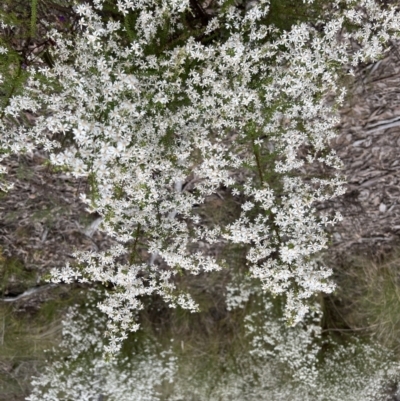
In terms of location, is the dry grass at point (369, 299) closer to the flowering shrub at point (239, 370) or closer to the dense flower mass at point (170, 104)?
the flowering shrub at point (239, 370)

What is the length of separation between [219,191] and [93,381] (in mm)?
2794

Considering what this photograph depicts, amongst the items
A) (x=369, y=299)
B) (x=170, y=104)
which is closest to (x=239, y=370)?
(x=369, y=299)

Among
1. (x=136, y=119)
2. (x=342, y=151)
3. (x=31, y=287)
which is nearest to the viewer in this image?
(x=136, y=119)

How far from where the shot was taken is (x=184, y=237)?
3580mm

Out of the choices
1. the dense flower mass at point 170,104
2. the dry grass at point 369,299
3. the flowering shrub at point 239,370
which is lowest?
the flowering shrub at point 239,370

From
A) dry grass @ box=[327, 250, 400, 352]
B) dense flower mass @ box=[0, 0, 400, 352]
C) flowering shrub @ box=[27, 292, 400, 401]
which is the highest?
dense flower mass @ box=[0, 0, 400, 352]

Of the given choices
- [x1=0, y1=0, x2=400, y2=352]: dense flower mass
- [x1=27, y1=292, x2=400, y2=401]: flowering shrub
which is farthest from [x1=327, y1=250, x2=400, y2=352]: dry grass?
[x1=0, y1=0, x2=400, y2=352]: dense flower mass

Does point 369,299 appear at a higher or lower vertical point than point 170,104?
lower

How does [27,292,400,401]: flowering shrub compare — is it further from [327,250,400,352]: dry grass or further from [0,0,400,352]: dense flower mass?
[0,0,400,352]: dense flower mass

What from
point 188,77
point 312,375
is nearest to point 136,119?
point 188,77

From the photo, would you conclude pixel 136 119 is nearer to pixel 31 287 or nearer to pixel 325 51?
pixel 325 51

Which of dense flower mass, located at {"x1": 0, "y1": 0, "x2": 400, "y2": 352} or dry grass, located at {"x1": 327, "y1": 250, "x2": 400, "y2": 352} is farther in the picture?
dry grass, located at {"x1": 327, "y1": 250, "x2": 400, "y2": 352}

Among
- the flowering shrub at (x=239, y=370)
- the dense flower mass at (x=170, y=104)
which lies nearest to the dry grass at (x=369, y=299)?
the flowering shrub at (x=239, y=370)

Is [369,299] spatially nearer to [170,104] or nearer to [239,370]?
[239,370]
